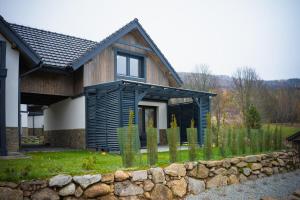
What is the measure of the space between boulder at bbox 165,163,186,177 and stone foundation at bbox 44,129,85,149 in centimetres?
690

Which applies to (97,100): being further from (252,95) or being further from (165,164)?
(252,95)

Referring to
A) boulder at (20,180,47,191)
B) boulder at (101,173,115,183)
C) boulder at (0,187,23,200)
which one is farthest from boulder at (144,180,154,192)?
boulder at (0,187,23,200)

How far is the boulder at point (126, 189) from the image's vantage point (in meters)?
6.07

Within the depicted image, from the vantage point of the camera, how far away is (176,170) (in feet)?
23.3

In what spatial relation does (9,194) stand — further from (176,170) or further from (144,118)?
(144,118)

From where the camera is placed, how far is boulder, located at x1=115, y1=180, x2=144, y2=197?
19.9 feet

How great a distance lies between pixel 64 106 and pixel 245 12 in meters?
11.6

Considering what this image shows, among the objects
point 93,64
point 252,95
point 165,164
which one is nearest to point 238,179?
point 165,164

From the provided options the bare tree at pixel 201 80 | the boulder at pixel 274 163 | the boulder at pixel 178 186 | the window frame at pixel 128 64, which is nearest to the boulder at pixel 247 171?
the boulder at pixel 274 163

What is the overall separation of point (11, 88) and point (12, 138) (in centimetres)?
175

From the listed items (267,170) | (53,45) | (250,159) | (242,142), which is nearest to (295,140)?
(267,170)

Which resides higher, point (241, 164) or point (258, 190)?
point (241, 164)

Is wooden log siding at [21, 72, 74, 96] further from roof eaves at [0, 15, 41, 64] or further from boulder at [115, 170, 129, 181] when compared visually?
boulder at [115, 170, 129, 181]

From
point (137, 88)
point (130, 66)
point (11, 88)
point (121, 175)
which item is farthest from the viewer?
point (130, 66)
